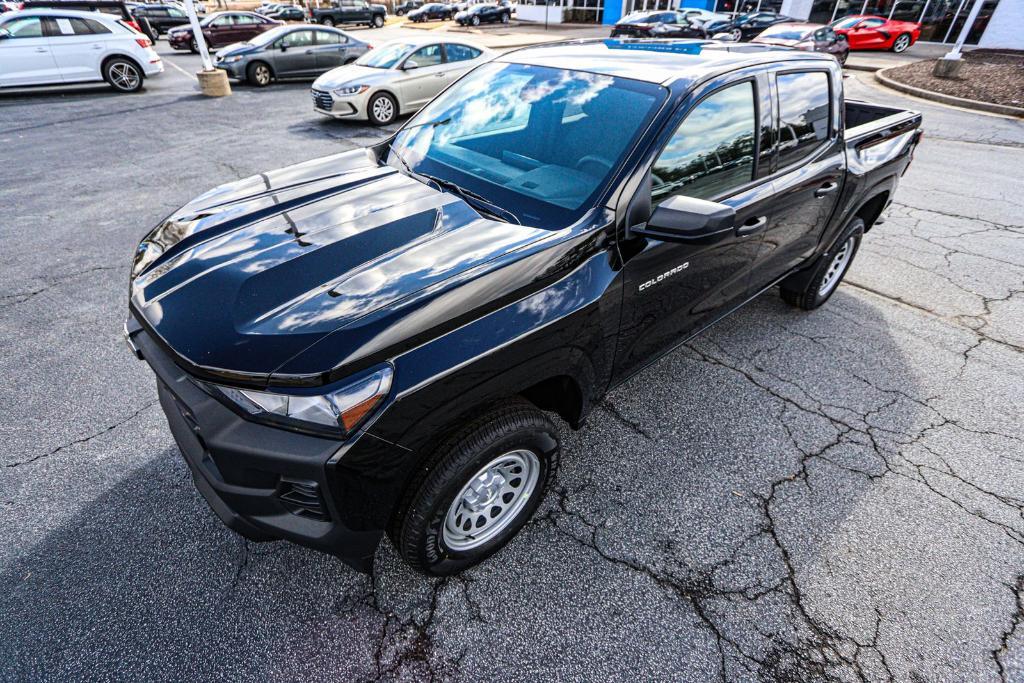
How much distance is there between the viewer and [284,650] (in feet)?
6.61

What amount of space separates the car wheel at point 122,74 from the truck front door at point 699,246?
49.1 feet

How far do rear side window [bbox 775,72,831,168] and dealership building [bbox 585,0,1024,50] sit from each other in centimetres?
2915

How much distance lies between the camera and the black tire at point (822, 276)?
13.0 feet

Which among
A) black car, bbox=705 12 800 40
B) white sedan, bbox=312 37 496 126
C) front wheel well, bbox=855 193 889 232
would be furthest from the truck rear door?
black car, bbox=705 12 800 40

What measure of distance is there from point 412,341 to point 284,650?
1.39 meters

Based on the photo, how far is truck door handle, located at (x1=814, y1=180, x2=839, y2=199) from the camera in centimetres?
330

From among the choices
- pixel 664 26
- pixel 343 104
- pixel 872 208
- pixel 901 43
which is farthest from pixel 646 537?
pixel 901 43

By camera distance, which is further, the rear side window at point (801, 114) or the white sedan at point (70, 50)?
the white sedan at point (70, 50)

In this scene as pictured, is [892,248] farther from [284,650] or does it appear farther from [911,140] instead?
[284,650]

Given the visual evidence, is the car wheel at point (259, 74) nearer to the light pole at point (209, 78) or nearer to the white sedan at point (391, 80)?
the light pole at point (209, 78)

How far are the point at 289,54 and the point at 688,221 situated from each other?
14667 millimetres

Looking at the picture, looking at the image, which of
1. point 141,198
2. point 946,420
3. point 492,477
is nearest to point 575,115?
point 492,477

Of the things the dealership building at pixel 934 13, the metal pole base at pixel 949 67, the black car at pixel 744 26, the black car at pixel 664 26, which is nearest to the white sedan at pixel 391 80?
the metal pole base at pixel 949 67

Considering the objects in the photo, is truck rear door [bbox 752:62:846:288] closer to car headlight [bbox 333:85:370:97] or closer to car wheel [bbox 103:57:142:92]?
car headlight [bbox 333:85:370:97]
